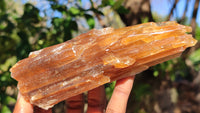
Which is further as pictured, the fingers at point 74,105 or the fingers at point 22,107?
the fingers at point 74,105

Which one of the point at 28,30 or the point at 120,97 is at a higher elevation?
the point at 28,30

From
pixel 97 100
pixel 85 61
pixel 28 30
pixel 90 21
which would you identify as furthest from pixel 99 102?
pixel 28 30

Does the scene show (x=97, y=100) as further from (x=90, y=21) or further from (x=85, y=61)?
(x=90, y=21)

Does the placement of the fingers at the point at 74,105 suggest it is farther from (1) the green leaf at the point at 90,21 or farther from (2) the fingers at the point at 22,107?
(1) the green leaf at the point at 90,21

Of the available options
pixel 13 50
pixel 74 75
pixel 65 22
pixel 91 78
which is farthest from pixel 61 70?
pixel 13 50

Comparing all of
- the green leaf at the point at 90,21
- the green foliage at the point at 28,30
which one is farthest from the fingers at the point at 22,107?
the green leaf at the point at 90,21

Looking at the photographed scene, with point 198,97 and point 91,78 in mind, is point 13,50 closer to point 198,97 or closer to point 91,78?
point 91,78

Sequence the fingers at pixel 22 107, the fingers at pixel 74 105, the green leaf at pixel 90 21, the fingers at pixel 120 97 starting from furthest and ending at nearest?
1. the fingers at pixel 74 105
2. the green leaf at pixel 90 21
3. the fingers at pixel 120 97
4. the fingers at pixel 22 107
